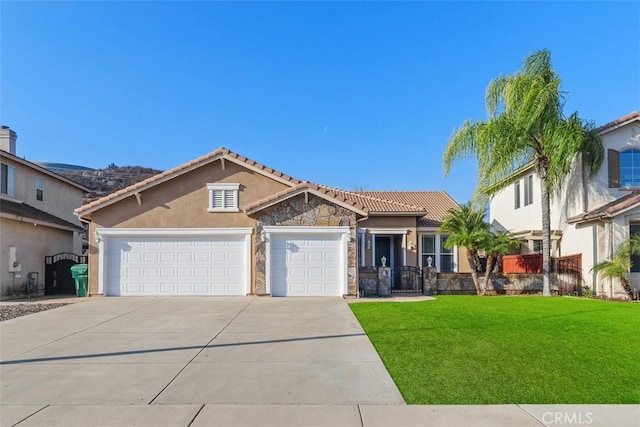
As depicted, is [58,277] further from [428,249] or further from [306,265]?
[428,249]

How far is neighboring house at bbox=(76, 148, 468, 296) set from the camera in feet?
53.9

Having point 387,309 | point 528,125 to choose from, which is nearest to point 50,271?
point 387,309

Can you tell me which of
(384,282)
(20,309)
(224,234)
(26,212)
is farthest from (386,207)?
(26,212)

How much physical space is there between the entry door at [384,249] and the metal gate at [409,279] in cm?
265

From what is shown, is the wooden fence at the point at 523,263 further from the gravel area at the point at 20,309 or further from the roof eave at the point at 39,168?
the roof eave at the point at 39,168

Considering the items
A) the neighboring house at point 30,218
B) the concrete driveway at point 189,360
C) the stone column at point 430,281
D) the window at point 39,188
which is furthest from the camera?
the window at point 39,188

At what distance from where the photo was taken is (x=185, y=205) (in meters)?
17.2

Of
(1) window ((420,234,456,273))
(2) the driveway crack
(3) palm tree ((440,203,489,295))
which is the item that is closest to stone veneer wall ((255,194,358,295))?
(2) the driveway crack

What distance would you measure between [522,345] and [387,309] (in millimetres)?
5166

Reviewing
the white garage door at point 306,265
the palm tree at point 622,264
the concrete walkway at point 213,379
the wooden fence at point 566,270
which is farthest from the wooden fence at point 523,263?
the concrete walkway at point 213,379

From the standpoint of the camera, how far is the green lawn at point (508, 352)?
588 centimetres

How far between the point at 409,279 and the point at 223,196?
27.8 ft

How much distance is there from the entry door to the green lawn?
8.84 meters

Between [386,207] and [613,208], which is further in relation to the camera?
[386,207]
